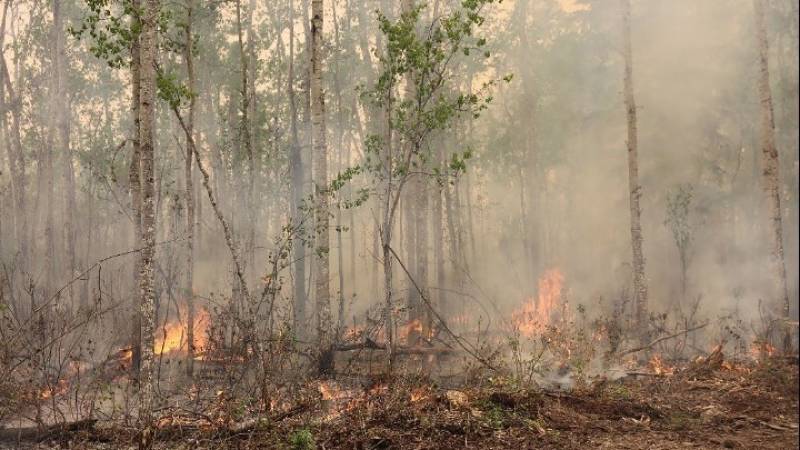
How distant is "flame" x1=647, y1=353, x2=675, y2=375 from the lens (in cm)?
1120

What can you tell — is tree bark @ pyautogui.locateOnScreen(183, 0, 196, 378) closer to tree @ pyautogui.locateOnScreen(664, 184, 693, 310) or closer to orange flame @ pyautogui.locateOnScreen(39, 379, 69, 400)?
orange flame @ pyautogui.locateOnScreen(39, 379, 69, 400)

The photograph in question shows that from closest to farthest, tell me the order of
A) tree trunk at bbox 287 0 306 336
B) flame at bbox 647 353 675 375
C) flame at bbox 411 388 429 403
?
flame at bbox 411 388 429 403 → flame at bbox 647 353 675 375 → tree trunk at bbox 287 0 306 336

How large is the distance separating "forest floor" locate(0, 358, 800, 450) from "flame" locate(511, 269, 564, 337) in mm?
8555

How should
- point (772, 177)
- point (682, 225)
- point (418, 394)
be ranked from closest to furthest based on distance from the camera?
point (418, 394) < point (772, 177) < point (682, 225)

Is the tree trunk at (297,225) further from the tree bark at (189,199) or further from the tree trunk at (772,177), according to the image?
the tree trunk at (772,177)

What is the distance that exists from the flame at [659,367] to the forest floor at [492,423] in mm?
1871

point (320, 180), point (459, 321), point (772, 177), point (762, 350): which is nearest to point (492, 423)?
point (320, 180)

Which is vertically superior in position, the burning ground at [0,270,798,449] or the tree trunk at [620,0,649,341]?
the tree trunk at [620,0,649,341]

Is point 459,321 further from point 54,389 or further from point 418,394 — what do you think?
point 54,389

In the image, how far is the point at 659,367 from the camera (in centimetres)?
1157

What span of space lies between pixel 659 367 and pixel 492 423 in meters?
5.59

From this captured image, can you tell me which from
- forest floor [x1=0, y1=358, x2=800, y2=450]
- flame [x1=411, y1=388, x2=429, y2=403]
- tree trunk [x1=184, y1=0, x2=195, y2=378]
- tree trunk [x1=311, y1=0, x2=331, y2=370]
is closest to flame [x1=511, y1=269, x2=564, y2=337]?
tree trunk [x1=311, y1=0, x2=331, y2=370]

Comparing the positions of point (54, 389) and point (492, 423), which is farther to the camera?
point (492, 423)

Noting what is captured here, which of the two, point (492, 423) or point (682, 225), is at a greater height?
point (682, 225)
